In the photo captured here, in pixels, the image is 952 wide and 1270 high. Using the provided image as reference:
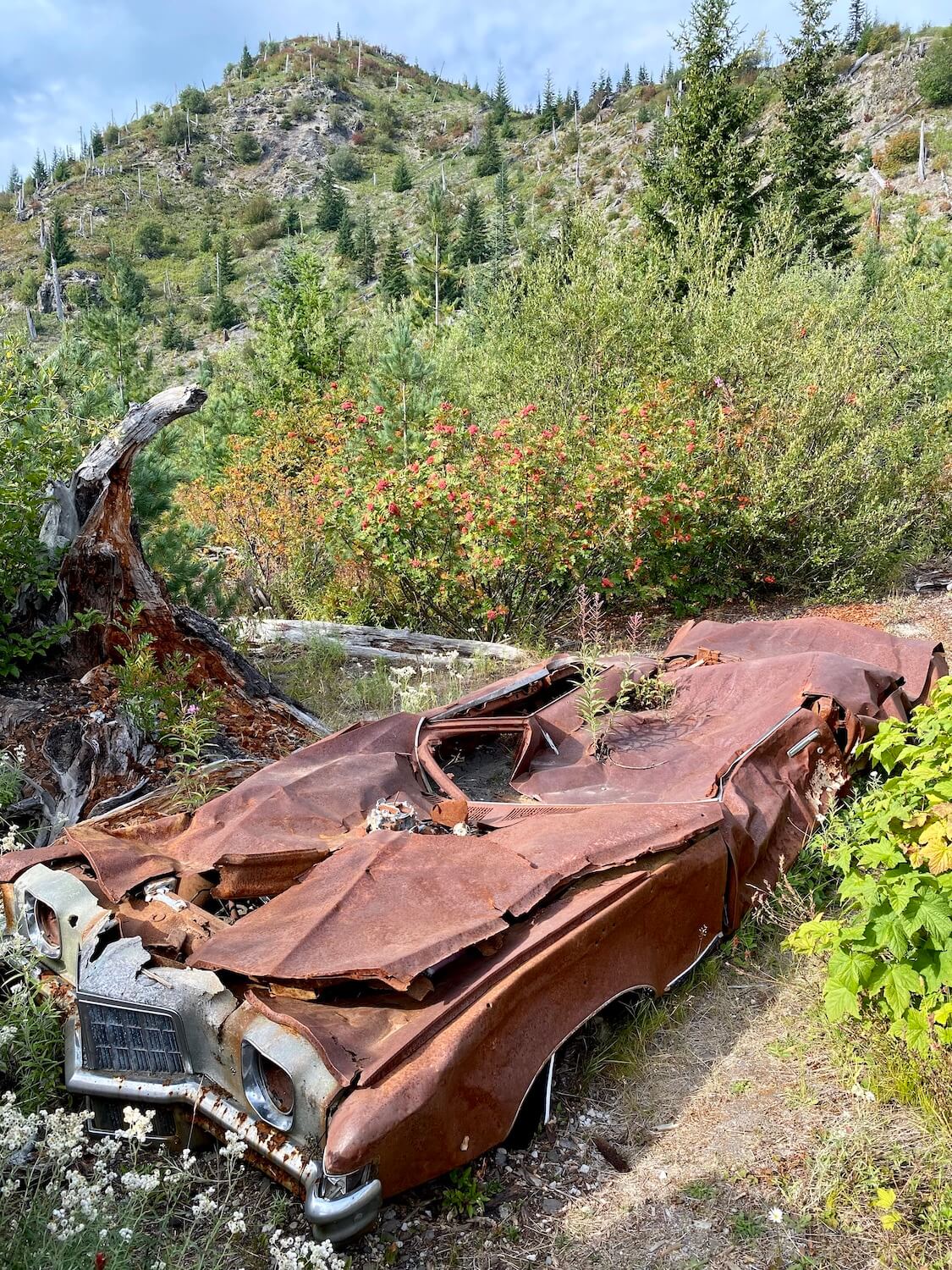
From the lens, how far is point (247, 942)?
2.43 m

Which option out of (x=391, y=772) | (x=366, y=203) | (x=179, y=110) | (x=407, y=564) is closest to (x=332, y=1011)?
(x=391, y=772)

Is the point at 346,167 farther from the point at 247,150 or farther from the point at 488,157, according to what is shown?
the point at 488,157

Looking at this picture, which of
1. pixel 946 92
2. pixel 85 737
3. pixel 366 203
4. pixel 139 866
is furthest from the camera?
pixel 366 203

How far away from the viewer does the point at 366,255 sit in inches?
2024

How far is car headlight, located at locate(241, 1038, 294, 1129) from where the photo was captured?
6.94 feet

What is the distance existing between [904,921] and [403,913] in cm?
152

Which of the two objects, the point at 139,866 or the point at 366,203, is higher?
the point at 366,203

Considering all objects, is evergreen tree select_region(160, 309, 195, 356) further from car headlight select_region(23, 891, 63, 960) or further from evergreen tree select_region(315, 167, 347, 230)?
car headlight select_region(23, 891, 63, 960)

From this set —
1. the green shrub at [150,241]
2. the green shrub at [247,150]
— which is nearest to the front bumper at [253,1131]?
the green shrub at [150,241]

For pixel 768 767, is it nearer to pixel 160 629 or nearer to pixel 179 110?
pixel 160 629

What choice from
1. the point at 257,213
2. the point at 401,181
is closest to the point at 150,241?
the point at 257,213

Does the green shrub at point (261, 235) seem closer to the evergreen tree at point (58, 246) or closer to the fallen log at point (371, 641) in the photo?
the evergreen tree at point (58, 246)

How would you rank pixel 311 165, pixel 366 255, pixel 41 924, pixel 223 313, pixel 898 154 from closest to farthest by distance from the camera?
pixel 41 924 < pixel 898 154 < pixel 223 313 < pixel 366 255 < pixel 311 165

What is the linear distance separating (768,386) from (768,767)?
7.65m
